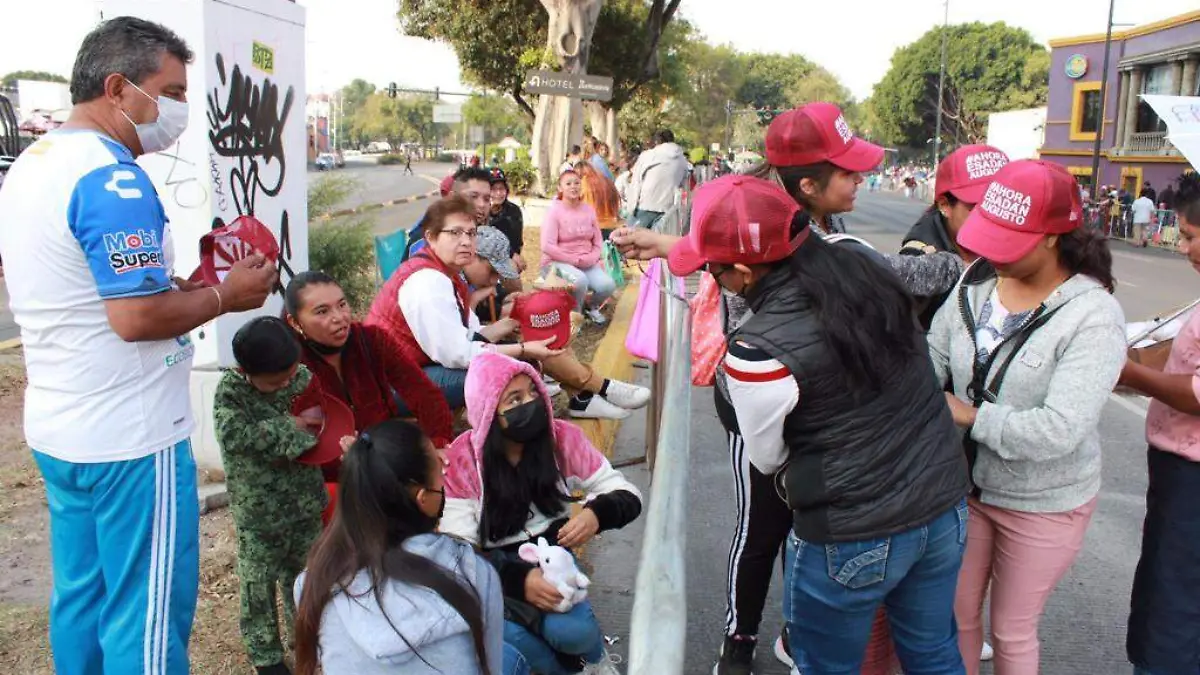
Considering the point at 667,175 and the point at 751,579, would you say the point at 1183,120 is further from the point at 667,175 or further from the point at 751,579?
the point at 667,175

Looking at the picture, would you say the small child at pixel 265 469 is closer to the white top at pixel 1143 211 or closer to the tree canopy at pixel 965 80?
the white top at pixel 1143 211

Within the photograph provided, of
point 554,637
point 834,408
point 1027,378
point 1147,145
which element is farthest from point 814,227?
point 1147,145

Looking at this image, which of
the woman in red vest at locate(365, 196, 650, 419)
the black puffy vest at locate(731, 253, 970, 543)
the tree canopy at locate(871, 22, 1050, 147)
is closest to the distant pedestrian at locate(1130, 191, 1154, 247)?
the woman in red vest at locate(365, 196, 650, 419)

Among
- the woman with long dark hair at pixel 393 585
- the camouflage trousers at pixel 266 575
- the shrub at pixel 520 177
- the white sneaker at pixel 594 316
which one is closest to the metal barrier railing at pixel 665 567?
the woman with long dark hair at pixel 393 585

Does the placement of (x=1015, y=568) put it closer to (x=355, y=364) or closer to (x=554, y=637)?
(x=554, y=637)

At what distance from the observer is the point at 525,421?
3027mm

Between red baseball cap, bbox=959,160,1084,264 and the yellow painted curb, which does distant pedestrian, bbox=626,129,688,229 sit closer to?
the yellow painted curb

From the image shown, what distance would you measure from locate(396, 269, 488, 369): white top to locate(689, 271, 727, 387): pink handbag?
52.6 inches

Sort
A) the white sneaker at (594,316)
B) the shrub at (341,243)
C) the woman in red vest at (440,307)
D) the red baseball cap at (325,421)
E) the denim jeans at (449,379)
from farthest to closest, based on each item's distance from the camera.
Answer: the white sneaker at (594,316) → the shrub at (341,243) → the denim jeans at (449,379) → the woman in red vest at (440,307) → the red baseball cap at (325,421)

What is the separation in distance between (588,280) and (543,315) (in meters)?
3.16

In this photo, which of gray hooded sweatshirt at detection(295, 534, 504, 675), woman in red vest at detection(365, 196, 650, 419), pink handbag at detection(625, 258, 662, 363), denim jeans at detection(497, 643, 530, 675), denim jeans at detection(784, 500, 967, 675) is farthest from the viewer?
pink handbag at detection(625, 258, 662, 363)

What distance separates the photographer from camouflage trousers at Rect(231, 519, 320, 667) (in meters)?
3.11

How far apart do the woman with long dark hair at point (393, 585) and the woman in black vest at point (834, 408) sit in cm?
75

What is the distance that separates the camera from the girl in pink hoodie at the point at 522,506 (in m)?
2.90
